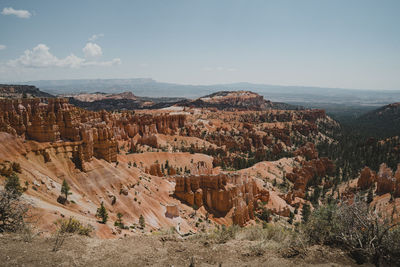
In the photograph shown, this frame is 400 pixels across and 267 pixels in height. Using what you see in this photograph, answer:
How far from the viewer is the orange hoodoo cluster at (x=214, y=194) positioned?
3356 centimetres

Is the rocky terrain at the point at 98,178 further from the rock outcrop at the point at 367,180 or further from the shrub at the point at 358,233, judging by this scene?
the shrub at the point at 358,233

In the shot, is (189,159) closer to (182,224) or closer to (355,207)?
(182,224)

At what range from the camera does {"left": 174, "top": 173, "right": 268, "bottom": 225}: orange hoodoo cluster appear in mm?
33562

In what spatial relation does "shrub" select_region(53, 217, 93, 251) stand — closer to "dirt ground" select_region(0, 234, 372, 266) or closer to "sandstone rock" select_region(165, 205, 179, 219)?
"dirt ground" select_region(0, 234, 372, 266)

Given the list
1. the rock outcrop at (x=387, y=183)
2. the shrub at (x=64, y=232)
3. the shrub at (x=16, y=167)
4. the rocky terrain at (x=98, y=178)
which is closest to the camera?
the shrub at (x=64, y=232)

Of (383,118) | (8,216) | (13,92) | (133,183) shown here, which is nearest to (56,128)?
(133,183)

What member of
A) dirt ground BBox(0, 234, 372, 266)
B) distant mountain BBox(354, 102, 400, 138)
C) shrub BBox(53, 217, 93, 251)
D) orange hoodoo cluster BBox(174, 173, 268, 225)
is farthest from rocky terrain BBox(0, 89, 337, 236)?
distant mountain BBox(354, 102, 400, 138)

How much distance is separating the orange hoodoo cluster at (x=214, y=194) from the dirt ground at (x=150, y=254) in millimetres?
22334

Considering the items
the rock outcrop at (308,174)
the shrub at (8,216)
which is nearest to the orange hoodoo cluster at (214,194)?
the rock outcrop at (308,174)

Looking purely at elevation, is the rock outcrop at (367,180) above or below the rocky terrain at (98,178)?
below

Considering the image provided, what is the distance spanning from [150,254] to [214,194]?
81.7 feet

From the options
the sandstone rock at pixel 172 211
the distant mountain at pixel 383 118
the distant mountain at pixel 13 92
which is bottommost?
the sandstone rock at pixel 172 211

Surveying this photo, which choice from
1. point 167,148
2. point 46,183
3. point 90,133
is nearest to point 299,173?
point 167,148

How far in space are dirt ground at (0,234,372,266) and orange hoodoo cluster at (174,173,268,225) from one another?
2233cm
